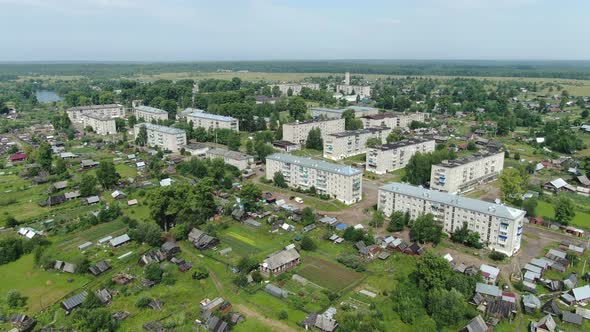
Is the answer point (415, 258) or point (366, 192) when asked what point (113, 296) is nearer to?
point (415, 258)

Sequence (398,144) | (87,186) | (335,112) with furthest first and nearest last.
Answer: (335,112) → (398,144) → (87,186)

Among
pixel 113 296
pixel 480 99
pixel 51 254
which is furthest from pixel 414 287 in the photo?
pixel 480 99

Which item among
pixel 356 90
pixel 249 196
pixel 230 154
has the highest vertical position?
pixel 356 90

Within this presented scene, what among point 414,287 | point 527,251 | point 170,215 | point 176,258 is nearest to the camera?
point 414,287

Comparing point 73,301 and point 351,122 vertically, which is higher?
point 351,122

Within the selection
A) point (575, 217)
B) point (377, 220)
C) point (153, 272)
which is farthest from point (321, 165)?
point (575, 217)

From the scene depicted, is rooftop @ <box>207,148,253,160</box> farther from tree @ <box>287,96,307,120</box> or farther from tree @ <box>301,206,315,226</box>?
tree @ <box>287,96,307,120</box>

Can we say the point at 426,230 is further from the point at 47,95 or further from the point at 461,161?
the point at 47,95
